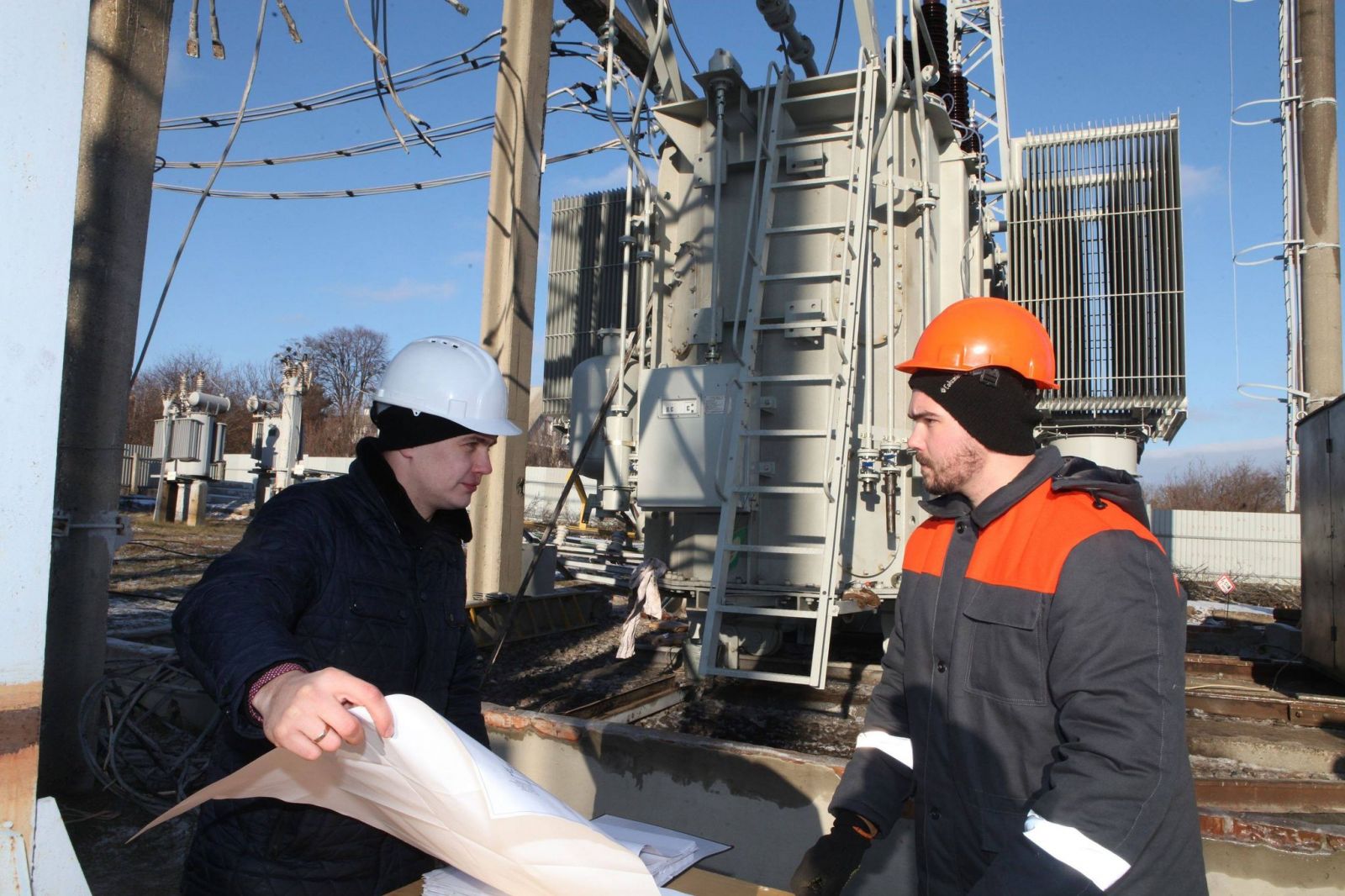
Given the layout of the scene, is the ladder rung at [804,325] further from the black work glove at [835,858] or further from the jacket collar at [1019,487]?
the black work glove at [835,858]

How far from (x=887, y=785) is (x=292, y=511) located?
1.53 meters

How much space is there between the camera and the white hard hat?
219 centimetres

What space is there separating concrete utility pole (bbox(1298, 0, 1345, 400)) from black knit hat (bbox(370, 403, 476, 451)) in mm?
13281

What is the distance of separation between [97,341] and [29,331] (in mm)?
3753

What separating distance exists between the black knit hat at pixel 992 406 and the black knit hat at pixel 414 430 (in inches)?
43.5

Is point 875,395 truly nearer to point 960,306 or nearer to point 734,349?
point 734,349

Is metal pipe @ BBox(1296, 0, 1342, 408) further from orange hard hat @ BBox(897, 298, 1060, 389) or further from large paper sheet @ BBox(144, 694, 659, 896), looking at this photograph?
large paper sheet @ BBox(144, 694, 659, 896)

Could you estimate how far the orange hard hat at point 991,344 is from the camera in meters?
2.08

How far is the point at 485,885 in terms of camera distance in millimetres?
1629

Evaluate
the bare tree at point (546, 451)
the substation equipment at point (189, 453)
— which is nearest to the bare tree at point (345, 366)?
the bare tree at point (546, 451)

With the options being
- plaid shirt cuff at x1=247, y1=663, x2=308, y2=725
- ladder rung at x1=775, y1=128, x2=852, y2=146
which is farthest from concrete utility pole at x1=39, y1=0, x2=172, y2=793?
ladder rung at x1=775, y1=128, x2=852, y2=146

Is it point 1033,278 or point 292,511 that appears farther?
point 1033,278

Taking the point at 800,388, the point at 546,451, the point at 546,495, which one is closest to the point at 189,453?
the point at 546,495

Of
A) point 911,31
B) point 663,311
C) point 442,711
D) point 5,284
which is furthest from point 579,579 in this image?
point 5,284
